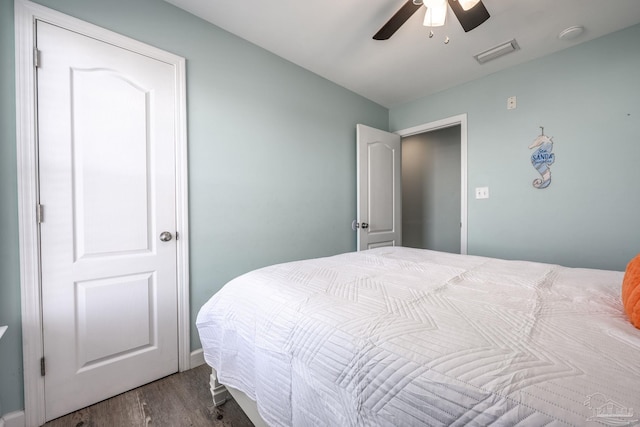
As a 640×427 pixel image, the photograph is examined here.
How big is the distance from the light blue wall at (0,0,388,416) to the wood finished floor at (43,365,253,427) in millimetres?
287

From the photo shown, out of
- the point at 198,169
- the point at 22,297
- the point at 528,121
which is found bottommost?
the point at 22,297

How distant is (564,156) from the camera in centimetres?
217

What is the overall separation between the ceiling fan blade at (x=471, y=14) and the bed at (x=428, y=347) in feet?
4.60

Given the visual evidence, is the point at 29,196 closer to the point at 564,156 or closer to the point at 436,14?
the point at 436,14

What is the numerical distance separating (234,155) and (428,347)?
185 cm

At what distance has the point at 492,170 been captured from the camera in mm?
2578

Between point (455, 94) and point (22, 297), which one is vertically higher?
point (455, 94)

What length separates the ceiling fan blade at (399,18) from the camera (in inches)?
53.8

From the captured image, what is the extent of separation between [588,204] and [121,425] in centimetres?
353

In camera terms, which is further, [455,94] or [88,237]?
[455,94]

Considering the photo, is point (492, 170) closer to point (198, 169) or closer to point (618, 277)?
point (618, 277)

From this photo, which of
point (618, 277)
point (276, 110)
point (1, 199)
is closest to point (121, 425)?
point (1, 199)

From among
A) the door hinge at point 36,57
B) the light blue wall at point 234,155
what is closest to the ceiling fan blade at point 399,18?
the light blue wall at point 234,155

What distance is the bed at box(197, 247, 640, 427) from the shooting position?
0.48 meters
